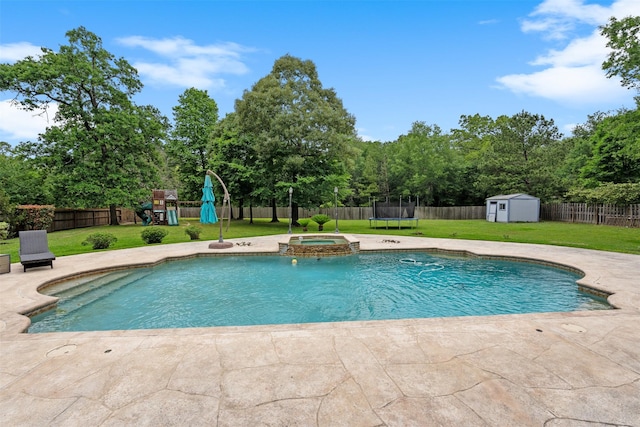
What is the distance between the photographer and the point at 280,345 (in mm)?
3512

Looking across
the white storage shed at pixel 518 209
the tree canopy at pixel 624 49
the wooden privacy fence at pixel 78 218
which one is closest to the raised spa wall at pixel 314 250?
the tree canopy at pixel 624 49

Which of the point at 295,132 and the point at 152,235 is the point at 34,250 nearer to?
the point at 152,235

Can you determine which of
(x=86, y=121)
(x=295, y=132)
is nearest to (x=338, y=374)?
(x=295, y=132)

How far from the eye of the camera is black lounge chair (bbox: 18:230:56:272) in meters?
7.58

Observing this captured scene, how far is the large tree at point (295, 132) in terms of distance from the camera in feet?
62.3

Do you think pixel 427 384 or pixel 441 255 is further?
pixel 441 255

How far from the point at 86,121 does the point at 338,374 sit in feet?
80.7

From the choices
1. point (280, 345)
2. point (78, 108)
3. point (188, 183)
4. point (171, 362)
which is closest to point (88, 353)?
point (171, 362)

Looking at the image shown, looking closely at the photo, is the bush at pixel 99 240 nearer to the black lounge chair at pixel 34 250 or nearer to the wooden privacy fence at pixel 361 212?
the black lounge chair at pixel 34 250

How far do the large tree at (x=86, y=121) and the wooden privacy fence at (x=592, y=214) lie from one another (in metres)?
31.8

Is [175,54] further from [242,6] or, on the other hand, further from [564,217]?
[564,217]

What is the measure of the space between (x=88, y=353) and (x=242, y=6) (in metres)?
14.5

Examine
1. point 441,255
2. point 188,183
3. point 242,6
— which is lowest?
point 441,255

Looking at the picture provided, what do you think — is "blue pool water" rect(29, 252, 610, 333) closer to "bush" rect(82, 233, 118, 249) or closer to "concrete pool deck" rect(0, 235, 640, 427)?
"concrete pool deck" rect(0, 235, 640, 427)
